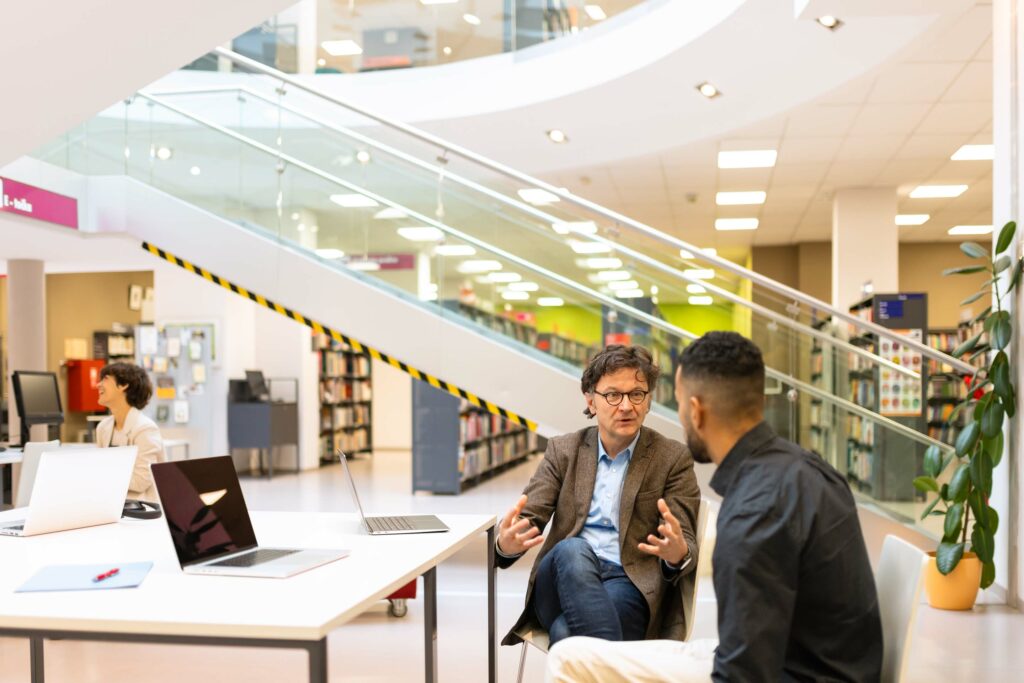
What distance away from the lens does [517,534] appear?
270 centimetres

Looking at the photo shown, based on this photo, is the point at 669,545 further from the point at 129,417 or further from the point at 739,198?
the point at 739,198

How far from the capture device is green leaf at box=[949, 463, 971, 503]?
4582 millimetres

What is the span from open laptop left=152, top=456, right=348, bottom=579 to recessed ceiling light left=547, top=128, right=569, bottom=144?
7.70m

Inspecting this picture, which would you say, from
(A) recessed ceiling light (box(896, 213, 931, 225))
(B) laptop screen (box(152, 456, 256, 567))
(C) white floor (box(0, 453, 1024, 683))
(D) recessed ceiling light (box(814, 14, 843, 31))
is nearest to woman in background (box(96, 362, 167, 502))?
(C) white floor (box(0, 453, 1024, 683))

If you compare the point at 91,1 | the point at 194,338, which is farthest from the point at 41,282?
the point at 91,1

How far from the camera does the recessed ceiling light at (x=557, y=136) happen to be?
9750 millimetres

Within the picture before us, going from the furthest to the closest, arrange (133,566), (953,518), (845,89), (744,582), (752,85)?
(752,85)
(845,89)
(953,518)
(133,566)
(744,582)

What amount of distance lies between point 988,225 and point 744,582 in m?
13.3

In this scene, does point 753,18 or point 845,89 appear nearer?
point 753,18

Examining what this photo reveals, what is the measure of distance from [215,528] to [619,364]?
4.28ft

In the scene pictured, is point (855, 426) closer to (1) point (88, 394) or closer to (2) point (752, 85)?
(2) point (752, 85)

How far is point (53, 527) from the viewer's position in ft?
9.42

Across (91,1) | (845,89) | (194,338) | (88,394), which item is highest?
(845,89)

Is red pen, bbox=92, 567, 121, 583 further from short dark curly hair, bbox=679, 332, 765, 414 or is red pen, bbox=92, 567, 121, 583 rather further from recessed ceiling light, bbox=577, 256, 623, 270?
recessed ceiling light, bbox=577, 256, 623, 270
